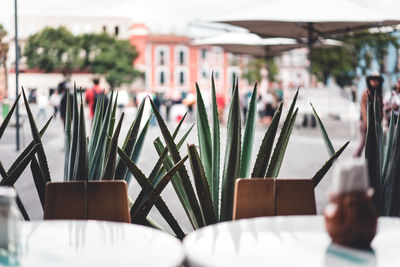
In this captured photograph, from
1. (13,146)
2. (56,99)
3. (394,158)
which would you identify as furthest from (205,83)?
(394,158)

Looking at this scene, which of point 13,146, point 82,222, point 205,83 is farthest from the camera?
point 205,83

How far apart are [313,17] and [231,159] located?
601cm

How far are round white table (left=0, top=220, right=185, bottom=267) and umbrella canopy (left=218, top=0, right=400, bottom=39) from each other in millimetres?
6577

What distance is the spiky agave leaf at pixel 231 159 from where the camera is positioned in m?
2.81

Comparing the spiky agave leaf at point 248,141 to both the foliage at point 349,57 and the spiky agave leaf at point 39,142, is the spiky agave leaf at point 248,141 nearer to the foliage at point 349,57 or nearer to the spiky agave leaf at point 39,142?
the spiky agave leaf at point 39,142

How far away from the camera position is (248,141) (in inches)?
117

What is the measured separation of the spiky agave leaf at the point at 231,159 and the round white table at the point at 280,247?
76cm

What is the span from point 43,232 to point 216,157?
1124 mm

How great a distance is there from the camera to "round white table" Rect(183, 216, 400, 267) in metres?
1.62

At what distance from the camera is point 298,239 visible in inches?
73.0

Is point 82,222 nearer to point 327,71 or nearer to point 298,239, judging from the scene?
point 298,239

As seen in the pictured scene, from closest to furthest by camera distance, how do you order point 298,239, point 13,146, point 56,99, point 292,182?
point 298,239 → point 292,182 → point 13,146 → point 56,99

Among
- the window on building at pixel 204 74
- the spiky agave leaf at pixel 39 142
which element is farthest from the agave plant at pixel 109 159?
the window on building at pixel 204 74

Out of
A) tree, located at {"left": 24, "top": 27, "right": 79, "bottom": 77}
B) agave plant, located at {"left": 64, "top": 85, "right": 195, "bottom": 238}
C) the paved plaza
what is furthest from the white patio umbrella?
tree, located at {"left": 24, "top": 27, "right": 79, "bottom": 77}
